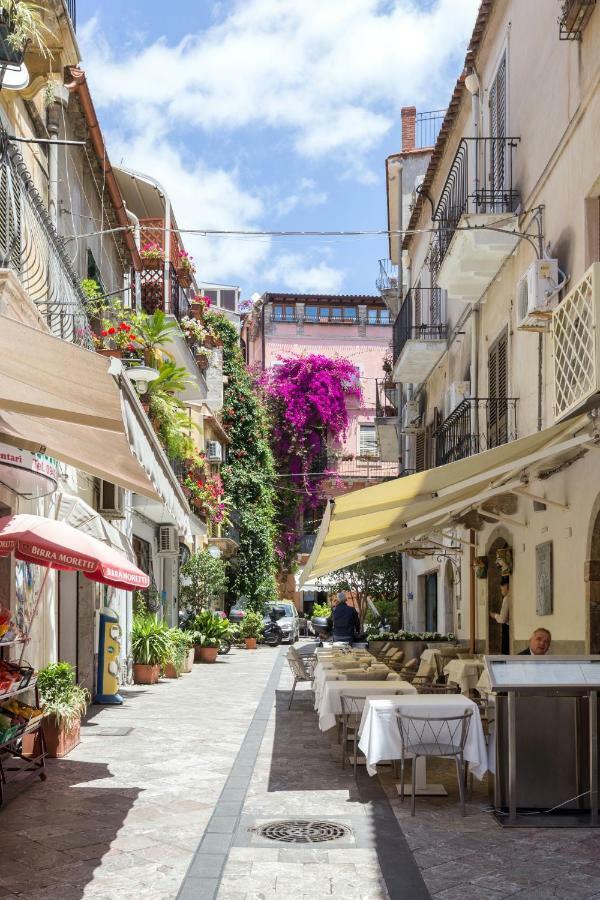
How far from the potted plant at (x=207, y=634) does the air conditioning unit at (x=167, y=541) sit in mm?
2564

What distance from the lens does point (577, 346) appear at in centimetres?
924

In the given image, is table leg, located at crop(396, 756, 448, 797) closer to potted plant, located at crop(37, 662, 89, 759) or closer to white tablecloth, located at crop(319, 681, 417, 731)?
white tablecloth, located at crop(319, 681, 417, 731)

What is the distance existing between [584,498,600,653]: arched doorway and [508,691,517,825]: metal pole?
3.16 m

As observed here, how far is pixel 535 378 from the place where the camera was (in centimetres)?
1310

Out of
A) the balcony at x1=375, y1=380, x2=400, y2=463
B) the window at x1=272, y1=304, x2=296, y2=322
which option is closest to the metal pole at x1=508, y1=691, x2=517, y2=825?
the balcony at x1=375, y1=380, x2=400, y2=463

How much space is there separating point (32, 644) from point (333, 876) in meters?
6.17

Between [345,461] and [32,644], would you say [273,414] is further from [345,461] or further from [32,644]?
[32,644]

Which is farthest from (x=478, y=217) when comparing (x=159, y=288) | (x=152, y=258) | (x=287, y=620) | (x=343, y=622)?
(x=287, y=620)

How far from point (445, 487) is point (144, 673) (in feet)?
35.4

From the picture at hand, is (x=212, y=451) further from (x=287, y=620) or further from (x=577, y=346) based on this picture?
(x=577, y=346)

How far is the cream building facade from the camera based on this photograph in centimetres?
1055

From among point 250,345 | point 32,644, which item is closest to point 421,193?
point 32,644

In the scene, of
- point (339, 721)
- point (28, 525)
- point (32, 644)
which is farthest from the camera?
point (32, 644)

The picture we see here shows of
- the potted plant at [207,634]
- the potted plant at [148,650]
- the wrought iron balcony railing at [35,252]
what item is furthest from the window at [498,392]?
the potted plant at [207,634]
